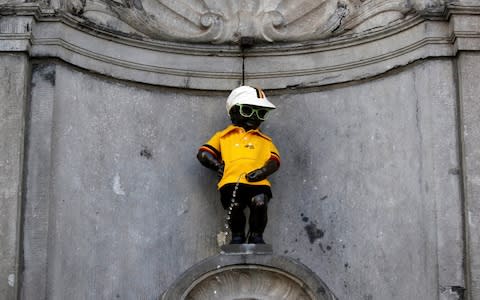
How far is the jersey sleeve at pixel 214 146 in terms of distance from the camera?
9391mm

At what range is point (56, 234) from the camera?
29.3 feet

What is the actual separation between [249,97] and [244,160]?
48cm

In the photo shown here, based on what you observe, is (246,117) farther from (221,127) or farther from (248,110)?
(221,127)

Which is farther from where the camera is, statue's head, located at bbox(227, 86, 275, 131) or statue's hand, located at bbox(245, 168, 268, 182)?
statue's head, located at bbox(227, 86, 275, 131)

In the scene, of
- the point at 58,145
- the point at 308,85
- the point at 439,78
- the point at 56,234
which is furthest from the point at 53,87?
the point at 439,78

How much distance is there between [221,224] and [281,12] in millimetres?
1758

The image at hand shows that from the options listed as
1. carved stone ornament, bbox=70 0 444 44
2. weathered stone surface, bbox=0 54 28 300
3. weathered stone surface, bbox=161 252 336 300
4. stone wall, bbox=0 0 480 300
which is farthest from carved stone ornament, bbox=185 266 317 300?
carved stone ornament, bbox=70 0 444 44

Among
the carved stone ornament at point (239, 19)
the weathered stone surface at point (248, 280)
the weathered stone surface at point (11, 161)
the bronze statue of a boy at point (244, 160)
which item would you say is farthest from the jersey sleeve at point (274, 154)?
the weathered stone surface at point (11, 161)

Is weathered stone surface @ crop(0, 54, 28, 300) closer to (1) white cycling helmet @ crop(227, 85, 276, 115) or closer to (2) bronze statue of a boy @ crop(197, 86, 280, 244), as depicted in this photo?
(2) bronze statue of a boy @ crop(197, 86, 280, 244)

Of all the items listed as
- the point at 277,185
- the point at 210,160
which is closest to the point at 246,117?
the point at 210,160

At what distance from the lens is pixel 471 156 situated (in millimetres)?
8891

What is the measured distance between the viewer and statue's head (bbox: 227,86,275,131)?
9.38 m

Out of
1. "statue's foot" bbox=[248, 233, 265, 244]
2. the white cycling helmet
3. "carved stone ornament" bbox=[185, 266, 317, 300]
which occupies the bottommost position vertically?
"carved stone ornament" bbox=[185, 266, 317, 300]

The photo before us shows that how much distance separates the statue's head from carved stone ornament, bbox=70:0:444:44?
2.49ft
